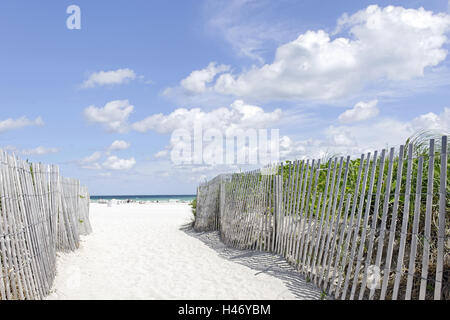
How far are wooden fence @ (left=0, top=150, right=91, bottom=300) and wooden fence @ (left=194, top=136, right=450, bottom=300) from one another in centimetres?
362

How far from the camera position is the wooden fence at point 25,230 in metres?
4.23

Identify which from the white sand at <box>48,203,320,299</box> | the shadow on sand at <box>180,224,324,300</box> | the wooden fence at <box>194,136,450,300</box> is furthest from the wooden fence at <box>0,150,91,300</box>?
the wooden fence at <box>194,136,450,300</box>

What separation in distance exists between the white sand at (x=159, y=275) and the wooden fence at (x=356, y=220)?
2.09 ft

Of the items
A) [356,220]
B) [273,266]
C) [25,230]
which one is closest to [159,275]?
[273,266]

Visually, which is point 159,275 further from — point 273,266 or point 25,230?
point 25,230

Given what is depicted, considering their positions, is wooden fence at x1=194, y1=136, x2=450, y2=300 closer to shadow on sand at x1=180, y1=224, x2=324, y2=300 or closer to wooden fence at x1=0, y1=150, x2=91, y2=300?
shadow on sand at x1=180, y1=224, x2=324, y2=300

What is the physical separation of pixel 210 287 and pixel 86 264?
111 inches

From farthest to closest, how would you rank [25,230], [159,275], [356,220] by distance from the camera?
[159,275] → [356,220] → [25,230]

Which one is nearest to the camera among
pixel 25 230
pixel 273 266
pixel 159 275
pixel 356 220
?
pixel 25 230

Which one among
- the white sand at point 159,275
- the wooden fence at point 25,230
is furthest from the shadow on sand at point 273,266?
the wooden fence at point 25,230

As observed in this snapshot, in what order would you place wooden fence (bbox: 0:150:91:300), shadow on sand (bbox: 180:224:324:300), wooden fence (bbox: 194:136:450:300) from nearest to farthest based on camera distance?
wooden fence (bbox: 194:136:450:300) < wooden fence (bbox: 0:150:91:300) < shadow on sand (bbox: 180:224:324:300)

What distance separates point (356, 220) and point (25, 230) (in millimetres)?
3979

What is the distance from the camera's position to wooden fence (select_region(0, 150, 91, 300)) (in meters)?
4.23

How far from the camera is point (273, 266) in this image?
21.2 ft
